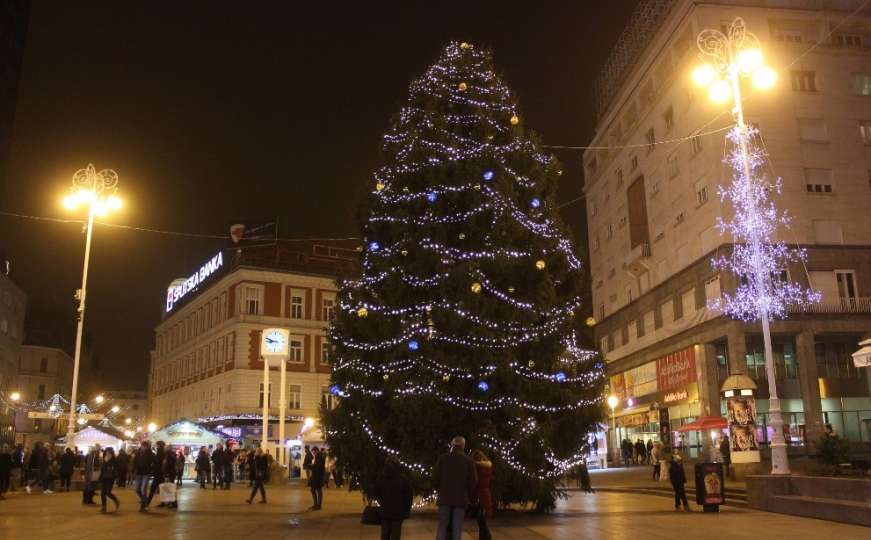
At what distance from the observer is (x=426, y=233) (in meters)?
17.6

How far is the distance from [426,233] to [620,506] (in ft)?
28.2

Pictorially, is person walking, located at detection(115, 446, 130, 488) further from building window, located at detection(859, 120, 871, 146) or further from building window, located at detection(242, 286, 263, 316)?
building window, located at detection(859, 120, 871, 146)

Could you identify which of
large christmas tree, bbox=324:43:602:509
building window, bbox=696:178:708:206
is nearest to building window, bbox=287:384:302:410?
building window, bbox=696:178:708:206

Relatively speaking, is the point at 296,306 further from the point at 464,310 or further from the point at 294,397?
the point at 464,310

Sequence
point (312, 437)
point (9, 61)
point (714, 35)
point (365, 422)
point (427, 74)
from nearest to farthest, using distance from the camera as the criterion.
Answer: point (9, 61)
point (365, 422)
point (427, 74)
point (714, 35)
point (312, 437)

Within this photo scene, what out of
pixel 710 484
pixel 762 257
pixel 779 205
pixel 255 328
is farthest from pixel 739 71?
pixel 255 328

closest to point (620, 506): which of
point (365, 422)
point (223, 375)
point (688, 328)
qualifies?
point (365, 422)

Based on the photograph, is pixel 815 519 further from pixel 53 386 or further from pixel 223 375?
pixel 53 386

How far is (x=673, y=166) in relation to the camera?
44.8 m

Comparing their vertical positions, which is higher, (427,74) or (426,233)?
(427,74)

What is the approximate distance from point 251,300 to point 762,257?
36.5m

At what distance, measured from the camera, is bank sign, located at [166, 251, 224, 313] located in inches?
2544

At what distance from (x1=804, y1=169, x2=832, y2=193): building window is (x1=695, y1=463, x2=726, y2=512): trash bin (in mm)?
26597

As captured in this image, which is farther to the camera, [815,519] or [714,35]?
[714,35]
